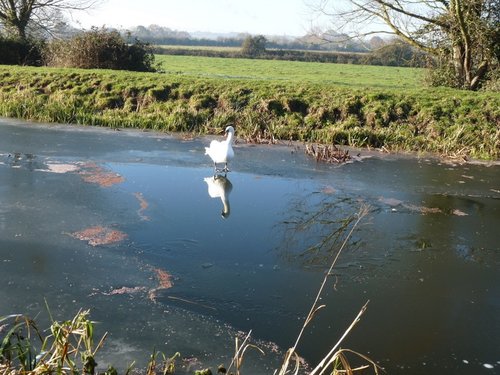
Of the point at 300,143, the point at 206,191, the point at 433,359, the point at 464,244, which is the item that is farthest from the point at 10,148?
the point at 433,359

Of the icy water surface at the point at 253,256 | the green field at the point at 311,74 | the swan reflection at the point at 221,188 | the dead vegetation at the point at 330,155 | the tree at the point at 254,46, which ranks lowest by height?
the icy water surface at the point at 253,256

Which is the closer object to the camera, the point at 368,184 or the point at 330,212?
the point at 330,212

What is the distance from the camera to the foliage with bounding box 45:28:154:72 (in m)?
21.7

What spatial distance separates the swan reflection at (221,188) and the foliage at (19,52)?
17.5 metres

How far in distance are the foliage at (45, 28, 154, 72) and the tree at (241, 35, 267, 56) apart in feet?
79.6

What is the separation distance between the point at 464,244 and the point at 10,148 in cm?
849

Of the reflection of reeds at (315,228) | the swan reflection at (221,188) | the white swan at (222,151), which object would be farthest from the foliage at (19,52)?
the reflection of reeds at (315,228)

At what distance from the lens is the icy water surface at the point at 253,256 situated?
16.1ft

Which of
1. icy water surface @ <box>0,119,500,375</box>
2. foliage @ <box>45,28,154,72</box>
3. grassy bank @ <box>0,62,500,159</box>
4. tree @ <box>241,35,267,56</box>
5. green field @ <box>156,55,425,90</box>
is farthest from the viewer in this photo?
tree @ <box>241,35,267,56</box>

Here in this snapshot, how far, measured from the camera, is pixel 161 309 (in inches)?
208

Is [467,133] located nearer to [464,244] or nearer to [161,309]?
[464,244]

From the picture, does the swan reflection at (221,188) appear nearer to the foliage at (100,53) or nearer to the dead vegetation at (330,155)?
the dead vegetation at (330,155)

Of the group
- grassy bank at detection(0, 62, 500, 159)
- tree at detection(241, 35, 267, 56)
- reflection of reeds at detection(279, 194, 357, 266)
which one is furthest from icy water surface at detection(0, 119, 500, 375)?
tree at detection(241, 35, 267, 56)

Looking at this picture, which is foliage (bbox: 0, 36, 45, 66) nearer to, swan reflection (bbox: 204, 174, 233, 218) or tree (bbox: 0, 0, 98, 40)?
tree (bbox: 0, 0, 98, 40)
